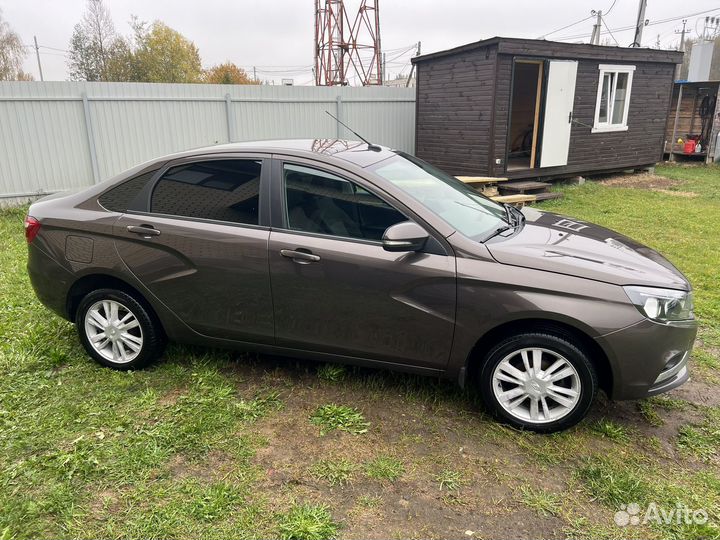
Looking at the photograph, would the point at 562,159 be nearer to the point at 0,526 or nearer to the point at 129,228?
the point at 129,228

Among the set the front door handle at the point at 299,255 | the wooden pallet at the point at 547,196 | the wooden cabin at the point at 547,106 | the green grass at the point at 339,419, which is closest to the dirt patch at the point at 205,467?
the green grass at the point at 339,419

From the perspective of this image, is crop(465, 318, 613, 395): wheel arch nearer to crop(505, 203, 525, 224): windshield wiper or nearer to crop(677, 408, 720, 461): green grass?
crop(677, 408, 720, 461): green grass

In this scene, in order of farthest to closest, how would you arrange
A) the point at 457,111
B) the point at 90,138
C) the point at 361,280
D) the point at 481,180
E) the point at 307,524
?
1. the point at 457,111
2. the point at 481,180
3. the point at 90,138
4. the point at 361,280
5. the point at 307,524

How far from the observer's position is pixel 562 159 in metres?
11.8

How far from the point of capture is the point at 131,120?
1034cm

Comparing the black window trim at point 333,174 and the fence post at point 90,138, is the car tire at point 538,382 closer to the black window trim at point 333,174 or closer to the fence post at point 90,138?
the black window trim at point 333,174

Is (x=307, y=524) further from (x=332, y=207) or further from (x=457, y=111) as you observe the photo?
(x=457, y=111)

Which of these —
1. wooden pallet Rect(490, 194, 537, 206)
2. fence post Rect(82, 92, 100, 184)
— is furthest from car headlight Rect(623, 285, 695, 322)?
fence post Rect(82, 92, 100, 184)

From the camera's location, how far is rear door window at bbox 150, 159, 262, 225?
3262mm

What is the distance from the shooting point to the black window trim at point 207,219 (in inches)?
126

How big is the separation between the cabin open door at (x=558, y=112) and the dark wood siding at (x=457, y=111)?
1.47m

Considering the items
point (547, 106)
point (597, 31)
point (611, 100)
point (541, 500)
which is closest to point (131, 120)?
point (547, 106)

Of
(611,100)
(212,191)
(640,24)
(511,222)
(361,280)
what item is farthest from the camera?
(640,24)

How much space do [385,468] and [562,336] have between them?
1.18 meters
